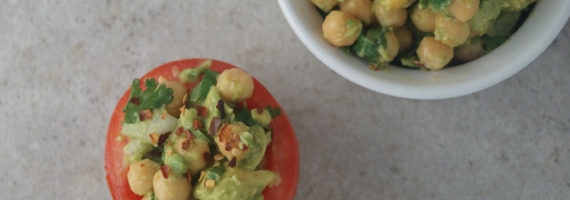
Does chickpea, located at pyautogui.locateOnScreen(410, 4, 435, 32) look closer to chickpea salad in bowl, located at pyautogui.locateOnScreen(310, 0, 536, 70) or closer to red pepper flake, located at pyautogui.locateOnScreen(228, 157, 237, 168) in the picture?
chickpea salad in bowl, located at pyautogui.locateOnScreen(310, 0, 536, 70)

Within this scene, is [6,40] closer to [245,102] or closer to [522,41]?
[245,102]

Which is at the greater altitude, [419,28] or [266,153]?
[419,28]

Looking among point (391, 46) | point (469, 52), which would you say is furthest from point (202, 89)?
point (469, 52)

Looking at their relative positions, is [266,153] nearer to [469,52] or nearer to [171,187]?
[171,187]

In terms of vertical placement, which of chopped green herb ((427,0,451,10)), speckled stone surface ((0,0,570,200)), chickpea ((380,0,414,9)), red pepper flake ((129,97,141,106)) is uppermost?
chickpea ((380,0,414,9))

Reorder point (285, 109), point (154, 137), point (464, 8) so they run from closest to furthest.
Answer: point (464, 8), point (154, 137), point (285, 109)

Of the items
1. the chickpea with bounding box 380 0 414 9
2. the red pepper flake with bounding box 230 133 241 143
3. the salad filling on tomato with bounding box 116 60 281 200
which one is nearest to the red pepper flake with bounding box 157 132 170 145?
the salad filling on tomato with bounding box 116 60 281 200
